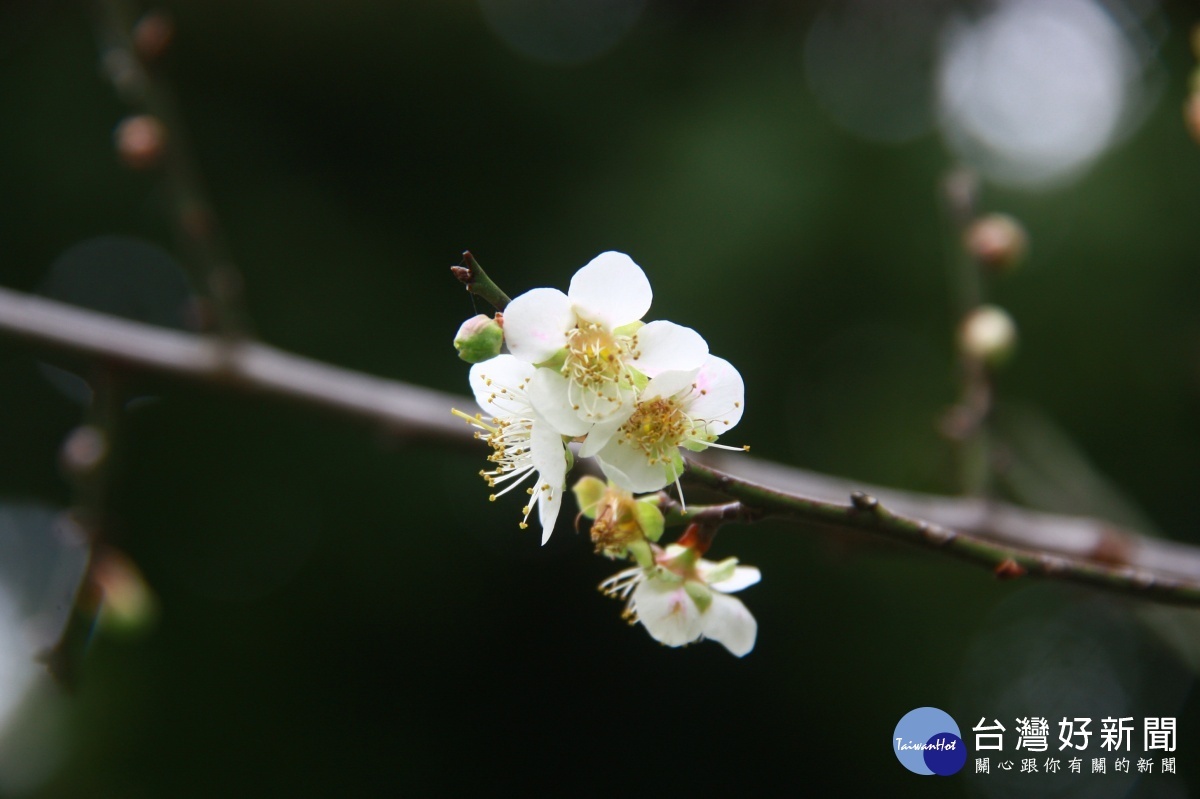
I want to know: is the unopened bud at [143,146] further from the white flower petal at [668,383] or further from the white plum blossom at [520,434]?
the white flower petal at [668,383]

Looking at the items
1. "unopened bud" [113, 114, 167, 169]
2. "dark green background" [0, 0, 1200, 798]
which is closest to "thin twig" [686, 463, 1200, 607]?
"unopened bud" [113, 114, 167, 169]

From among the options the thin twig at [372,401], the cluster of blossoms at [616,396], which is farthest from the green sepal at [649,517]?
the thin twig at [372,401]

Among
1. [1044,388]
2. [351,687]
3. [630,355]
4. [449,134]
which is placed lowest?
[630,355]

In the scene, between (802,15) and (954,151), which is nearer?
(954,151)

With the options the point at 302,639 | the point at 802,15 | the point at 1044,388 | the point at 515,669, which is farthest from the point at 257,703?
the point at 802,15

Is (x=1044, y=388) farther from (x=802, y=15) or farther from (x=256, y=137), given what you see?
(x=256, y=137)

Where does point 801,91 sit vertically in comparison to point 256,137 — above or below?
above

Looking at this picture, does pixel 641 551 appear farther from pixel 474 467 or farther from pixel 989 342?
pixel 474 467
